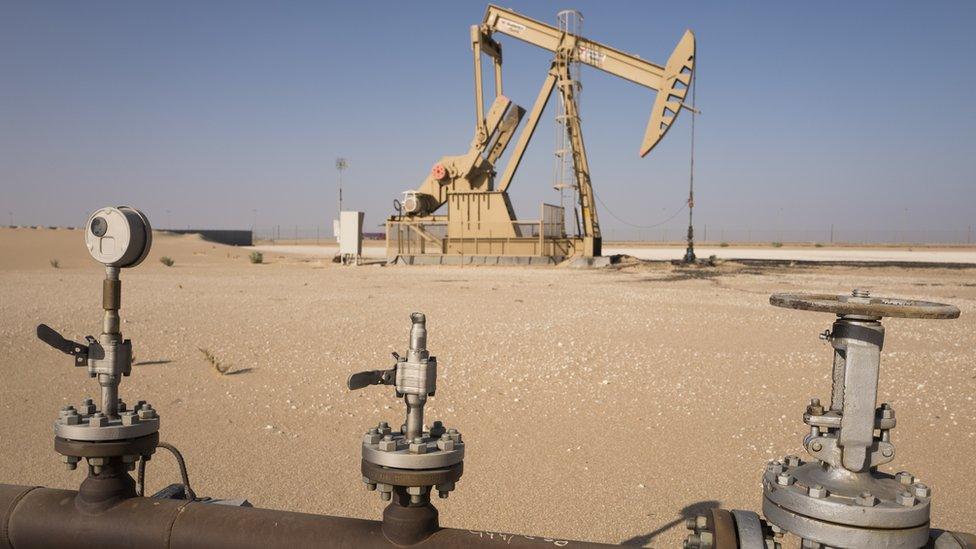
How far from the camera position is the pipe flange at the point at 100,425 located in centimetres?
189

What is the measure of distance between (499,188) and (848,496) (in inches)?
924

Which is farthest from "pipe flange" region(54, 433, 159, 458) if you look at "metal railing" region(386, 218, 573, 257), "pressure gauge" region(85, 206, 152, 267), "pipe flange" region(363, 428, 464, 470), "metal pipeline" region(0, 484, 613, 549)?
"metal railing" region(386, 218, 573, 257)

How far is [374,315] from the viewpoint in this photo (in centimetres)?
937

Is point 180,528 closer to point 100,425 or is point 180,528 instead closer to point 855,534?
point 100,425

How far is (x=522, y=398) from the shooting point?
17.5 feet

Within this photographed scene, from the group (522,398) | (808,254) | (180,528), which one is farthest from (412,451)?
(808,254)

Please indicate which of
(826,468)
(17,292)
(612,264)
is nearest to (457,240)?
(612,264)

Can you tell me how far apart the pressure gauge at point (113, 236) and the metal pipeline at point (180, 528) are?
2.31 feet

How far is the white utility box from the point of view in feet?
75.7

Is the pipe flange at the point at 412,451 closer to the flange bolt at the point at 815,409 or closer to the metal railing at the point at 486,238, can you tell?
the flange bolt at the point at 815,409

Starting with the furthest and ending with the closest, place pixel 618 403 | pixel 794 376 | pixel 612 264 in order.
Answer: pixel 612 264 → pixel 794 376 → pixel 618 403

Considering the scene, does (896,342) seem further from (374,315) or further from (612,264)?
(612,264)

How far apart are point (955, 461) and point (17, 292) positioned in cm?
1297

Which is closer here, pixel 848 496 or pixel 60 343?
pixel 848 496
